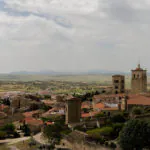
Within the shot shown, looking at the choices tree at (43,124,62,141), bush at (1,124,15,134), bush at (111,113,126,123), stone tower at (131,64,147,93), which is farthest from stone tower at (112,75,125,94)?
tree at (43,124,62,141)

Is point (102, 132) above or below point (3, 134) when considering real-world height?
above

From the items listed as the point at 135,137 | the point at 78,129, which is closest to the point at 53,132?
the point at 78,129

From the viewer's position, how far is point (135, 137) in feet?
97.6

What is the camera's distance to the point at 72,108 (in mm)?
39656

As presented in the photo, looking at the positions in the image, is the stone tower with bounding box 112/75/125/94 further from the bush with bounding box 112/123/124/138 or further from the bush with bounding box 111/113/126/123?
the bush with bounding box 112/123/124/138

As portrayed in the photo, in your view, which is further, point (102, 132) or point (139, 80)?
point (139, 80)

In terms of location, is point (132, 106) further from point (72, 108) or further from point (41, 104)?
point (41, 104)

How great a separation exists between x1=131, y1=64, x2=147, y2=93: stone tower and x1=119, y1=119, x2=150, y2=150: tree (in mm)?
39995

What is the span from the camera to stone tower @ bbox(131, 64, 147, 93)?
6962 centimetres

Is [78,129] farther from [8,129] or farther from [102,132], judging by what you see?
[8,129]

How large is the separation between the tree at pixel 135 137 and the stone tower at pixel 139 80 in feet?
131

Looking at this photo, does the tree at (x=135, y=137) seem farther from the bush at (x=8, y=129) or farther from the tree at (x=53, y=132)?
the bush at (x=8, y=129)

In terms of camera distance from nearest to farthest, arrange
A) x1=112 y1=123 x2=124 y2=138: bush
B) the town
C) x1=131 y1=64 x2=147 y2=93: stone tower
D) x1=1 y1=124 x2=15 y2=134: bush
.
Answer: the town
x1=112 y1=123 x2=124 y2=138: bush
x1=1 y1=124 x2=15 y2=134: bush
x1=131 y1=64 x2=147 y2=93: stone tower

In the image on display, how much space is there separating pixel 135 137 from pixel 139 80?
134 ft
